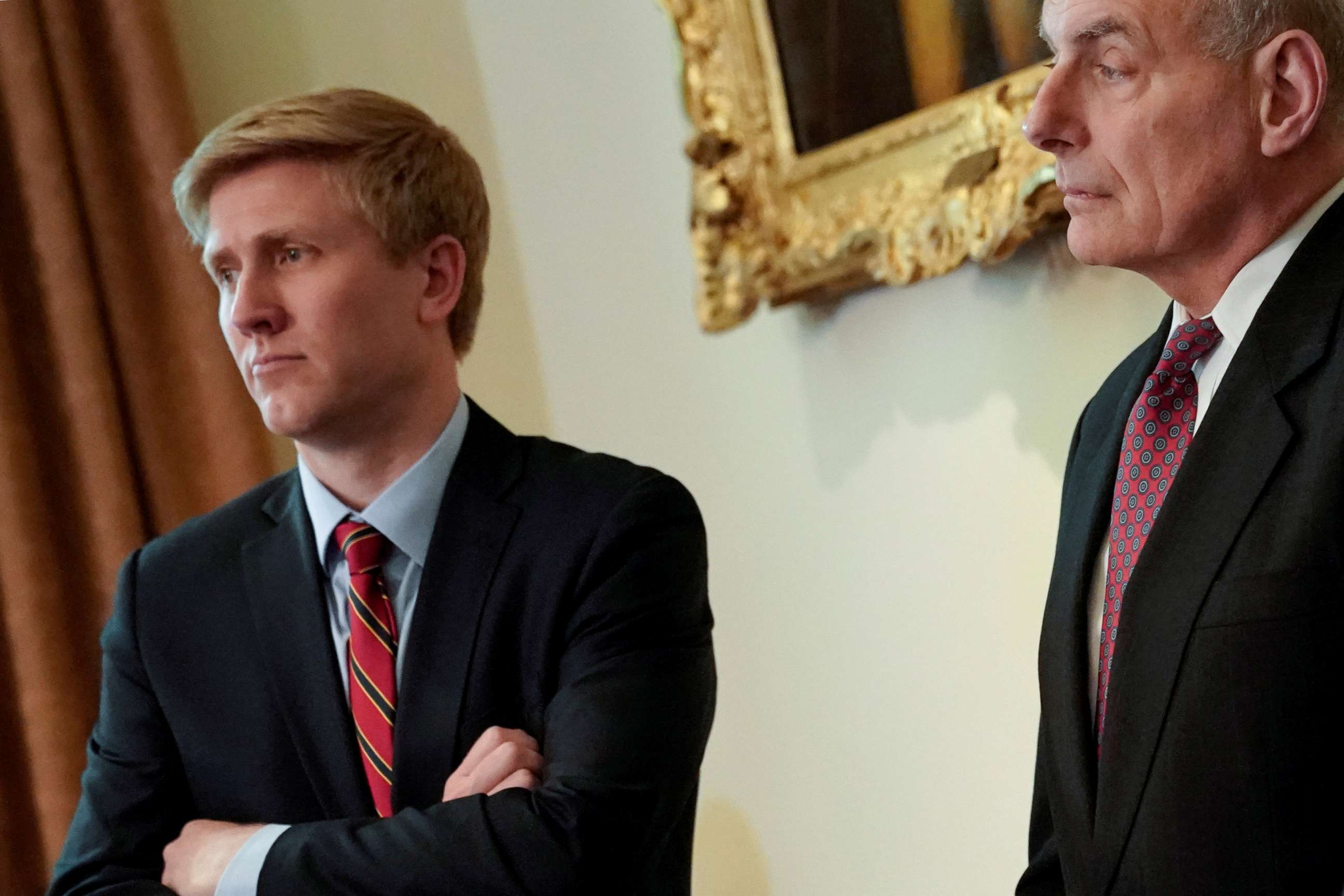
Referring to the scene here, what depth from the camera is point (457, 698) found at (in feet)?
6.85

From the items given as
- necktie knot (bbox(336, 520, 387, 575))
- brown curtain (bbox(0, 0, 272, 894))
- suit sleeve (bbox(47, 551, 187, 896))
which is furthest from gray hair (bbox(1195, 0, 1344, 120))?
brown curtain (bbox(0, 0, 272, 894))

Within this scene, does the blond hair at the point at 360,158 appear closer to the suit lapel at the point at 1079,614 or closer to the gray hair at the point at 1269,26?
the suit lapel at the point at 1079,614

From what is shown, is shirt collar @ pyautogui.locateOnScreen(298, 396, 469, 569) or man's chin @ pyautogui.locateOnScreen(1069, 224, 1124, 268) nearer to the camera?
man's chin @ pyautogui.locateOnScreen(1069, 224, 1124, 268)

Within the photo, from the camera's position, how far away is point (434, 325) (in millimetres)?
2379

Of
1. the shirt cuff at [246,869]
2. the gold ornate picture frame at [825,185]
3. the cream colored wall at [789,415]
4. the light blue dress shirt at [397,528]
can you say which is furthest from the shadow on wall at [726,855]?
the shirt cuff at [246,869]

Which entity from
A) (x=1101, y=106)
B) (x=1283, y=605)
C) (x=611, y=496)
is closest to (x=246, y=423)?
(x=611, y=496)

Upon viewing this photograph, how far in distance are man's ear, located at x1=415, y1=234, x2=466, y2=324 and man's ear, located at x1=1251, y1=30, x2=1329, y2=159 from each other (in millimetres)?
1238

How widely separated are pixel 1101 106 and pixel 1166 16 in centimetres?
13

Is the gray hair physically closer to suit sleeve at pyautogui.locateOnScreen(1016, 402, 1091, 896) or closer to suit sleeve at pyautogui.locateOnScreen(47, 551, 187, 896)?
suit sleeve at pyautogui.locateOnScreen(1016, 402, 1091, 896)

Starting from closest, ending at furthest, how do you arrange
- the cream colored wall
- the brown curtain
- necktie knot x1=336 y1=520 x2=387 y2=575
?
necktie knot x1=336 y1=520 x2=387 y2=575, the cream colored wall, the brown curtain

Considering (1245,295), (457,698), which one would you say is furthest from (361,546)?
(1245,295)

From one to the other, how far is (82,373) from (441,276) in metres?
1.36

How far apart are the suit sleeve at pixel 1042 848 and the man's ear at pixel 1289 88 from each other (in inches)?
21.9

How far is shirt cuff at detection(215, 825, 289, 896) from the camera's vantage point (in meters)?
1.97
